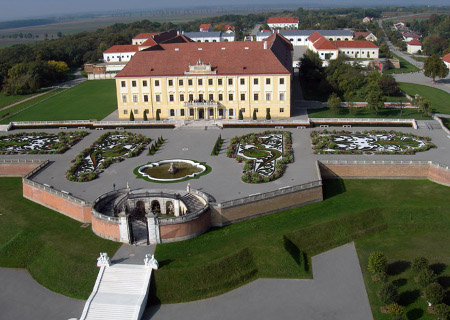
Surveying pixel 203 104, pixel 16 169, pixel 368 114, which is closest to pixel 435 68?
pixel 368 114

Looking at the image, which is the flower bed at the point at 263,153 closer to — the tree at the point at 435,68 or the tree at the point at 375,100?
the tree at the point at 375,100

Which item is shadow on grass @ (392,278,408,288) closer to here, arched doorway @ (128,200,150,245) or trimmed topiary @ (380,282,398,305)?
trimmed topiary @ (380,282,398,305)

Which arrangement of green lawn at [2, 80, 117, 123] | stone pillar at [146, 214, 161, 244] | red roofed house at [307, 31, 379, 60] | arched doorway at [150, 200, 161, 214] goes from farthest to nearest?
red roofed house at [307, 31, 379, 60] → green lawn at [2, 80, 117, 123] → arched doorway at [150, 200, 161, 214] → stone pillar at [146, 214, 161, 244]

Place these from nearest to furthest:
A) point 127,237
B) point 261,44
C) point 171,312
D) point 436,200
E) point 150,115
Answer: point 171,312 < point 127,237 < point 436,200 < point 150,115 < point 261,44

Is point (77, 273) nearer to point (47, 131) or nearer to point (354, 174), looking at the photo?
point (354, 174)

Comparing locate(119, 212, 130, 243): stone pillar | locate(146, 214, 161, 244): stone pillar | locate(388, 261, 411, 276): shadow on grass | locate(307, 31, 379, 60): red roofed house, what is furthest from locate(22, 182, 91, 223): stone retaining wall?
locate(307, 31, 379, 60): red roofed house

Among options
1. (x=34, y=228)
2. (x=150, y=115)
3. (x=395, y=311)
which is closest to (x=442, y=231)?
(x=395, y=311)
